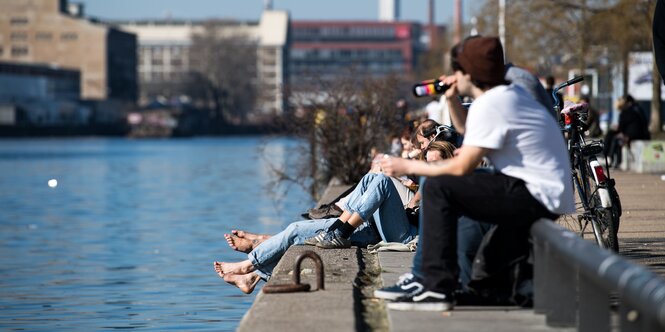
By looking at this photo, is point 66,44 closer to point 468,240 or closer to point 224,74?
point 224,74

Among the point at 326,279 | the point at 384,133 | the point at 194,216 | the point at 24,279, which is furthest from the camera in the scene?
the point at 194,216

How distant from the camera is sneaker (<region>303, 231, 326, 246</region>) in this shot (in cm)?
1029

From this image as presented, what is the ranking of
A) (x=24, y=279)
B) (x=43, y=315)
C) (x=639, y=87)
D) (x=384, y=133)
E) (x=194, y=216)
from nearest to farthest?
1. (x=43, y=315)
2. (x=24, y=279)
3. (x=384, y=133)
4. (x=194, y=216)
5. (x=639, y=87)

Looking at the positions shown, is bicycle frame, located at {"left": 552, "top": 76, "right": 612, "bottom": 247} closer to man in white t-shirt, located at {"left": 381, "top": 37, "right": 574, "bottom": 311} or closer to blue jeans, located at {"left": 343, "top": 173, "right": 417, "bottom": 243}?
blue jeans, located at {"left": 343, "top": 173, "right": 417, "bottom": 243}

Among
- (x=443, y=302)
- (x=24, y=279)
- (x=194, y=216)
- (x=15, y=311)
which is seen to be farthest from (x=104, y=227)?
(x=443, y=302)

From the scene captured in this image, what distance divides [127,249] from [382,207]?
34.8ft

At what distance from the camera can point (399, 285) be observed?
7484mm

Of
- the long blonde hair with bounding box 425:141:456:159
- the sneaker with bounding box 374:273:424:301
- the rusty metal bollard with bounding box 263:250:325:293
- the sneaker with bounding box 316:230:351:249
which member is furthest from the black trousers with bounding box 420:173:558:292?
the sneaker with bounding box 316:230:351:249

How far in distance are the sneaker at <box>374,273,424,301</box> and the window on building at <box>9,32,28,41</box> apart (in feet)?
584

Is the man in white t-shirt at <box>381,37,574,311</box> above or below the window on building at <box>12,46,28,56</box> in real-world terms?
above

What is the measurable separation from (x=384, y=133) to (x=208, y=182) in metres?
20.9

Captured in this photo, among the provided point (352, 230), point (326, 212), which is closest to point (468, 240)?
point (352, 230)

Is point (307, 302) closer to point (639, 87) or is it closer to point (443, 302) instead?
point (443, 302)

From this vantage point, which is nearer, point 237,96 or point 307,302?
point 307,302
